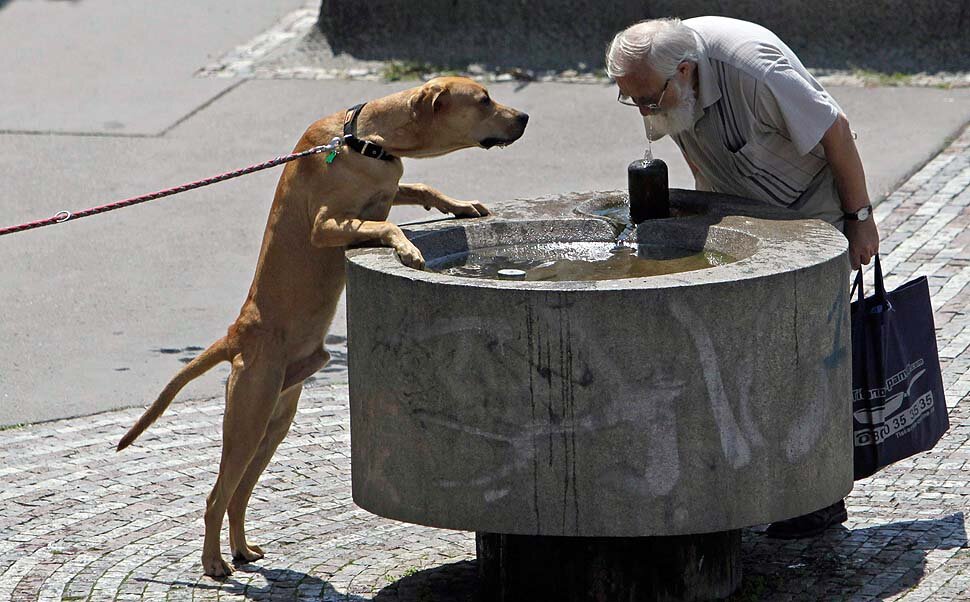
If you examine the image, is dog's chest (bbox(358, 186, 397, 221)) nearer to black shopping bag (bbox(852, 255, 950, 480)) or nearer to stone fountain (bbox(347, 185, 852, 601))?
stone fountain (bbox(347, 185, 852, 601))

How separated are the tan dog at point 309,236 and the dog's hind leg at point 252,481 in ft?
0.49

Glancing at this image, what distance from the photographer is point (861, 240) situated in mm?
5418

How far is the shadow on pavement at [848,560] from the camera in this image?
196 inches

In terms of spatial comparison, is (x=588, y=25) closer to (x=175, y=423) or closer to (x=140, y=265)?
(x=140, y=265)

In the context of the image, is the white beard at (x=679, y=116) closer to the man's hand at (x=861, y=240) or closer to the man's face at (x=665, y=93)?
the man's face at (x=665, y=93)

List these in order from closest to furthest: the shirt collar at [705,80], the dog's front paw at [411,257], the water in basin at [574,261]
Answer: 1. the dog's front paw at [411,257]
2. the water in basin at [574,261]
3. the shirt collar at [705,80]

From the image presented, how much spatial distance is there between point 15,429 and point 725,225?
3.48 m

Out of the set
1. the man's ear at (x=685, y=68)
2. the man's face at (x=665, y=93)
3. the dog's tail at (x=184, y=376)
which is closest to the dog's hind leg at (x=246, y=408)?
the dog's tail at (x=184, y=376)

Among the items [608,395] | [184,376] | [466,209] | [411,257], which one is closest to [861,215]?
[466,209]

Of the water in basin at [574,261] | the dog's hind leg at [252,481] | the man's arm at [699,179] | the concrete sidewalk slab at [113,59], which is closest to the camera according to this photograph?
the water in basin at [574,261]

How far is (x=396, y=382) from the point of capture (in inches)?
179

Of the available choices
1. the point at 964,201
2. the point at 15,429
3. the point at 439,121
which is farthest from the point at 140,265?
the point at 964,201

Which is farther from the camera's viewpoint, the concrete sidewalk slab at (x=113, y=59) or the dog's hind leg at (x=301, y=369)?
the concrete sidewalk slab at (x=113, y=59)

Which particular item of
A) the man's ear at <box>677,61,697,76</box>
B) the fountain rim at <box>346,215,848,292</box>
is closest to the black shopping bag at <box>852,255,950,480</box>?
the fountain rim at <box>346,215,848,292</box>
